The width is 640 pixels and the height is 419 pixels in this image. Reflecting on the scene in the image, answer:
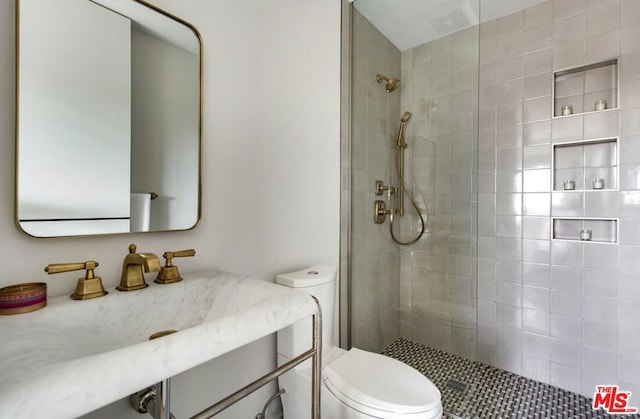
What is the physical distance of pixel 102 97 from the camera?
91 centimetres

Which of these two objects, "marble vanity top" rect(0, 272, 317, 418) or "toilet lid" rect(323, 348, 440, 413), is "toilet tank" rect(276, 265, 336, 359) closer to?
"toilet lid" rect(323, 348, 440, 413)

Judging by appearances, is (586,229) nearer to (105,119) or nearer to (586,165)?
(586,165)

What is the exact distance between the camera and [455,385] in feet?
6.12

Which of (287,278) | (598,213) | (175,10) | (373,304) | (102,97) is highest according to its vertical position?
(175,10)

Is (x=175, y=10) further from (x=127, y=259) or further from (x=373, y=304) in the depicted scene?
(x=373, y=304)

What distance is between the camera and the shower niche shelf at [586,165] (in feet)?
6.05

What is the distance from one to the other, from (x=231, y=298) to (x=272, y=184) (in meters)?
0.63

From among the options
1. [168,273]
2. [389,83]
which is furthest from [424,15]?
[168,273]

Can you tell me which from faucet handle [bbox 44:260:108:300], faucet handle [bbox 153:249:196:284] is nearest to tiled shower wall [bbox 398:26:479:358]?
faucet handle [bbox 153:249:196:284]

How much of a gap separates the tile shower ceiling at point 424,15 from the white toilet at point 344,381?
162 centimetres

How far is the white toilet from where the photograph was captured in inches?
41.7

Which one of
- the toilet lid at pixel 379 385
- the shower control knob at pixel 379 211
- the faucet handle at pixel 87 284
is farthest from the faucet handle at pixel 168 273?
the shower control knob at pixel 379 211

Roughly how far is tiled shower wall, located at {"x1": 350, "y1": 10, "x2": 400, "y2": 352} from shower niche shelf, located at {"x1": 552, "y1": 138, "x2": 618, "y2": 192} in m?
1.09

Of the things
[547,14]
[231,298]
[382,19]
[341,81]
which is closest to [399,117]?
[341,81]
